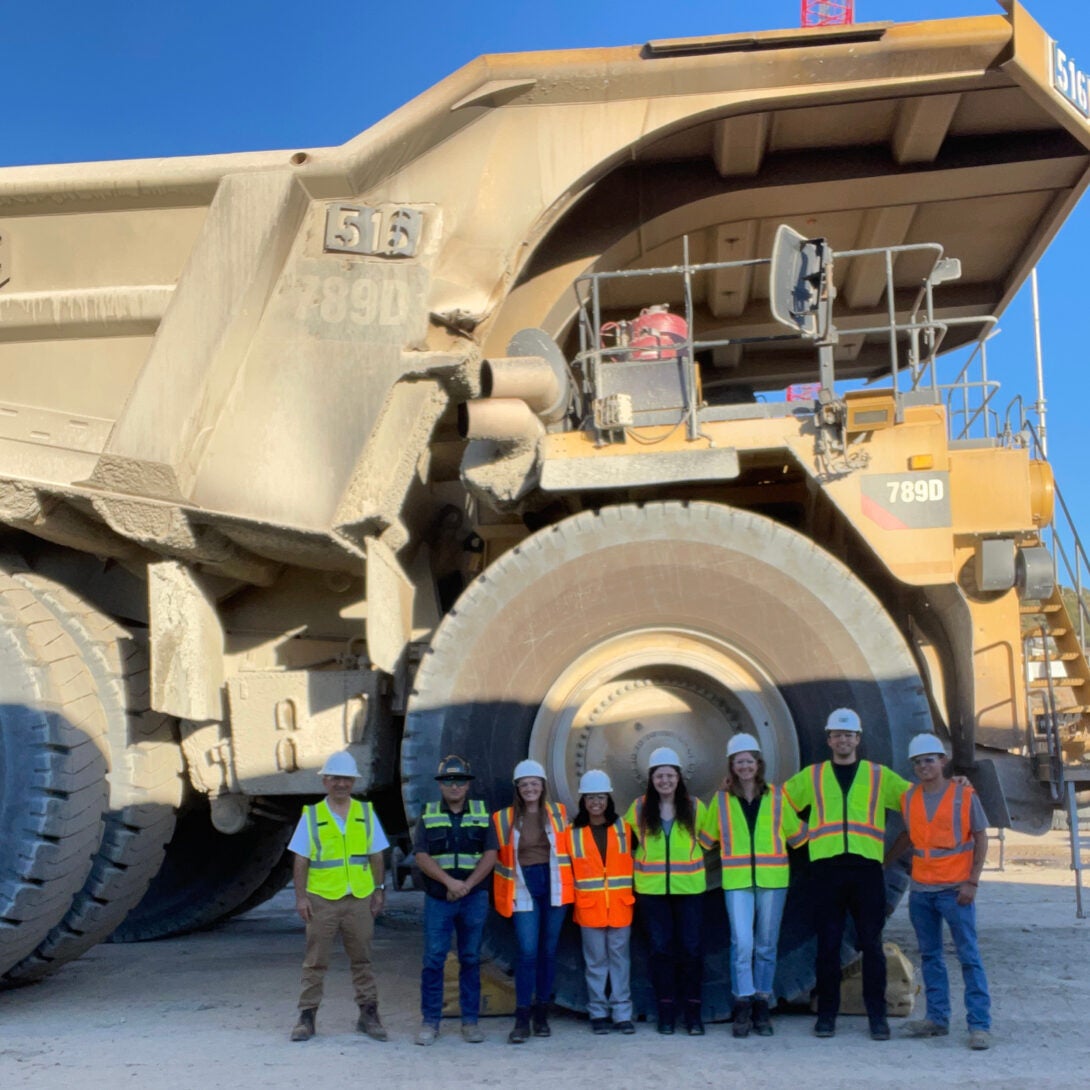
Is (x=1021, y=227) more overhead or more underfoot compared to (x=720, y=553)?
more overhead

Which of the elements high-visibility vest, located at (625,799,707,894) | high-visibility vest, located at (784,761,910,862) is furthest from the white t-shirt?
high-visibility vest, located at (784,761,910,862)

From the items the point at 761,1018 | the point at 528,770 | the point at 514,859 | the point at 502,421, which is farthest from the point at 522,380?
the point at 761,1018

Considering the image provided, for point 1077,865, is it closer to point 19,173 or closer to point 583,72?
point 583,72

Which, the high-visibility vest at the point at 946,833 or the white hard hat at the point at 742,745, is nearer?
the high-visibility vest at the point at 946,833

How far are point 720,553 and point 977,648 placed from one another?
112cm

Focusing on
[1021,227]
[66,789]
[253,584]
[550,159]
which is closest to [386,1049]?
[66,789]

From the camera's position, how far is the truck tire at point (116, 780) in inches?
228

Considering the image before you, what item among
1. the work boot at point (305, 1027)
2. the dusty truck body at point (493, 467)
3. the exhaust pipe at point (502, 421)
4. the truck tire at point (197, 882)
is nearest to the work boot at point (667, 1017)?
the dusty truck body at point (493, 467)

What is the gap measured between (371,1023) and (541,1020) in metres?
0.64

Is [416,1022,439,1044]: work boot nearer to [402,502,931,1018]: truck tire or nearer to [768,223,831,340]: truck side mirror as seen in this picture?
[402,502,931,1018]: truck tire

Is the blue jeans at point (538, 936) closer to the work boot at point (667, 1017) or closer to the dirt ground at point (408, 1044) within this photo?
the dirt ground at point (408, 1044)

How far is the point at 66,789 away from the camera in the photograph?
17.8 feet

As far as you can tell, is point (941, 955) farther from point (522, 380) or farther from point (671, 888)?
point (522, 380)

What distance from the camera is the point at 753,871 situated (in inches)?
192
